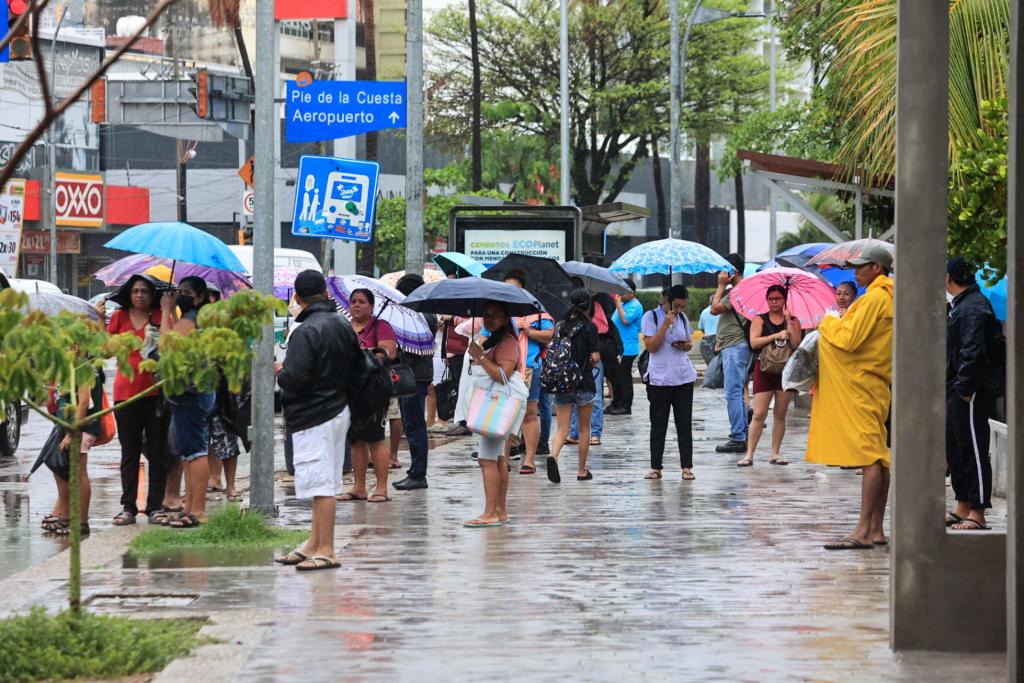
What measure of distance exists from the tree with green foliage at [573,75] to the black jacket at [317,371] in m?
35.2

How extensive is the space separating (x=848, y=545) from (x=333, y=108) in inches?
308

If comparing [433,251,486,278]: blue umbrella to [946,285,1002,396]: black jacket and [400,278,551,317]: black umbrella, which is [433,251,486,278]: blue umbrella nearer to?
[400,278,551,317]: black umbrella

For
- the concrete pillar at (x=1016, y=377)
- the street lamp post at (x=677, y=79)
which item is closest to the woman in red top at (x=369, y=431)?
the concrete pillar at (x=1016, y=377)

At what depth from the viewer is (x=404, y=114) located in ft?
55.2

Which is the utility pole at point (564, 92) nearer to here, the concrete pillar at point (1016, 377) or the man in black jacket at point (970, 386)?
the man in black jacket at point (970, 386)

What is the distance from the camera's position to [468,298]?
11.4 m

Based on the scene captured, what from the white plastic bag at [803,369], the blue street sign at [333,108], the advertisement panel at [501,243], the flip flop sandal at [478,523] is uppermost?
the blue street sign at [333,108]

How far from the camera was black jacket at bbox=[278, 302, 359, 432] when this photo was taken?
9586mm

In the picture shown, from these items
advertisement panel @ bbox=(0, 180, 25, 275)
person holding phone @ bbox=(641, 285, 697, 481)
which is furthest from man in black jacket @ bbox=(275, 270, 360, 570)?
advertisement panel @ bbox=(0, 180, 25, 275)

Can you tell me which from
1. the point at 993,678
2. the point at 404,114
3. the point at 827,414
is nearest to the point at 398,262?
the point at 404,114

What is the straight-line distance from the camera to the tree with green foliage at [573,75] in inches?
1761

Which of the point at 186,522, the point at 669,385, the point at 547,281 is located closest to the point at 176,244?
the point at 186,522

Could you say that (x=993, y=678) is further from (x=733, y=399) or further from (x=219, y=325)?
(x=733, y=399)

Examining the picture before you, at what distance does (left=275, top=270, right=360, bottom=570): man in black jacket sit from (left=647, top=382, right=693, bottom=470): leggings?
4946mm
